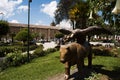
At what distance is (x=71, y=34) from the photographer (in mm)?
10383

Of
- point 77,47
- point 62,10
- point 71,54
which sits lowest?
point 71,54

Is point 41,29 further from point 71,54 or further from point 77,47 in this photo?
point 71,54

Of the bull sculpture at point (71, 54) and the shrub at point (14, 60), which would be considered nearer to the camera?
the bull sculpture at point (71, 54)

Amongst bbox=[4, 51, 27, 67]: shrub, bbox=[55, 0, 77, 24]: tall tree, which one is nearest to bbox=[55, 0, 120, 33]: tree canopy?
bbox=[55, 0, 77, 24]: tall tree

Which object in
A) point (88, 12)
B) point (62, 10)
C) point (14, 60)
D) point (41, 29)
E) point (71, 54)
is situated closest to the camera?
point (71, 54)

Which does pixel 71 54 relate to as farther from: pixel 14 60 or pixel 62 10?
pixel 62 10

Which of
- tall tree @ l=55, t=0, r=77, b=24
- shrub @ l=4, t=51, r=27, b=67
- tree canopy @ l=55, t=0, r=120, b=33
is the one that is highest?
tall tree @ l=55, t=0, r=77, b=24

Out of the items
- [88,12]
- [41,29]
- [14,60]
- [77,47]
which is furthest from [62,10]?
[41,29]

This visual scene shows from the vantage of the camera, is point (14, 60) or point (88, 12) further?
A: point (14, 60)

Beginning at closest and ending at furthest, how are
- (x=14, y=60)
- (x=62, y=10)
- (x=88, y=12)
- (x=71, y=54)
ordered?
(x=71, y=54) < (x=88, y=12) < (x=14, y=60) < (x=62, y=10)

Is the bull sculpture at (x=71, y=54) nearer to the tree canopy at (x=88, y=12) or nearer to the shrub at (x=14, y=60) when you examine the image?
the tree canopy at (x=88, y=12)

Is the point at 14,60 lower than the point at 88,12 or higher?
lower

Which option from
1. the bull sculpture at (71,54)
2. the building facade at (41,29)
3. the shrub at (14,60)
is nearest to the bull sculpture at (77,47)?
the bull sculpture at (71,54)

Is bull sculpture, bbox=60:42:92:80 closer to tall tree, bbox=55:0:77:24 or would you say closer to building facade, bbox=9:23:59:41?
tall tree, bbox=55:0:77:24
